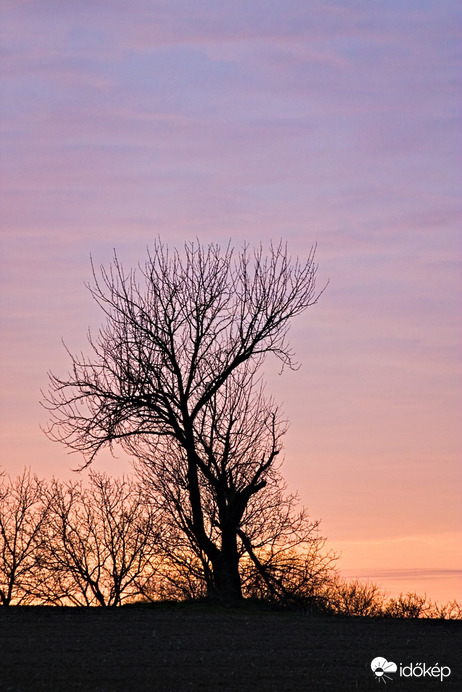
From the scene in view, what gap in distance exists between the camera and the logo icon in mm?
15383

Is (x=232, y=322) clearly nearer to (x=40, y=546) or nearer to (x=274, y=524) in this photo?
(x=274, y=524)

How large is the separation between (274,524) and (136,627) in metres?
12.8

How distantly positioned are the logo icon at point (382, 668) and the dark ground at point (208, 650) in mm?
122

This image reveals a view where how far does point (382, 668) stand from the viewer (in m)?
15.9

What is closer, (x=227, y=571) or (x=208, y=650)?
(x=208, y=650)

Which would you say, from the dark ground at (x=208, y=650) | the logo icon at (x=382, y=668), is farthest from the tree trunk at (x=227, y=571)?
the logo icon at (x=382, y=668)

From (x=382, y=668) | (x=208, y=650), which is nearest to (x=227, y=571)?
(x=208, y=650)

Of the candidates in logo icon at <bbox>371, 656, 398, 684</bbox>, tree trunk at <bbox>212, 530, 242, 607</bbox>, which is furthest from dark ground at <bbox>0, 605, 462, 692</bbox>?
tree trunk at <bbox>212, 530, 242, 607</bbox>

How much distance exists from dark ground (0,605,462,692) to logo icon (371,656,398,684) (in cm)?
12

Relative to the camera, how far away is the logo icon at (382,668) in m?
15.4

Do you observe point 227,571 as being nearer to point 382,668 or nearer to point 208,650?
point 208,650

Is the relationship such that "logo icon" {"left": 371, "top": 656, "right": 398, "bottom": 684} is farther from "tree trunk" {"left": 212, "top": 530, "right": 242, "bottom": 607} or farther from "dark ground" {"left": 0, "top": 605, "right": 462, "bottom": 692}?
"tree trunk" {"left": 212, "top": 530, "right": 242, "bottom": 607}

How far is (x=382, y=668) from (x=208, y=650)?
312 centimetres

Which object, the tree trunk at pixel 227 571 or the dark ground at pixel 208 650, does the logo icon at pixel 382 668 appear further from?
the tree trunk at pixel 227 571
